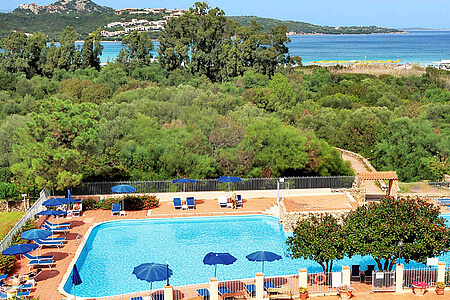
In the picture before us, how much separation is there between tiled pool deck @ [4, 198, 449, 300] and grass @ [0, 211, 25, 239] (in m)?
2.77

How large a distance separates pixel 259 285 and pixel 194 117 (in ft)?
60.5

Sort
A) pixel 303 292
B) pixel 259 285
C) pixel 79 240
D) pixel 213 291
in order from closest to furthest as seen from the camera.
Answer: pixel 213 291 < pixel 259 285 < pixel 303 292 < pixel 79 240

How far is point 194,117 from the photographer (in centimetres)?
3241

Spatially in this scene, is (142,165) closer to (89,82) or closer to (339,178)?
(339,178)

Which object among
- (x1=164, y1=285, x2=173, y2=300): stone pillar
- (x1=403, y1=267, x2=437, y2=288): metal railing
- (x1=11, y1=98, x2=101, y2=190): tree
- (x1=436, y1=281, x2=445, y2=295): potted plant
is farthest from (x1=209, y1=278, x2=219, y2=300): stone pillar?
(x1=11, y1=98, x2=101, y2=190): tree

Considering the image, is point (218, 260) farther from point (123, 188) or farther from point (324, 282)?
point (123, 188)

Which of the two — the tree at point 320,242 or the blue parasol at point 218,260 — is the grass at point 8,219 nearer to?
the blue parasol at point 218,260

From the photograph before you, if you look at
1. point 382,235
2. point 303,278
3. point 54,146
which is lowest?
point 303,278

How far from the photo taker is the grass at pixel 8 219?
72.3ft

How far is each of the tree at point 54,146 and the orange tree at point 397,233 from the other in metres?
13.2

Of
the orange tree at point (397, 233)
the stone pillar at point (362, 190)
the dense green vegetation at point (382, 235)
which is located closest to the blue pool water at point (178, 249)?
the dense green vegetation at point (382, 235)

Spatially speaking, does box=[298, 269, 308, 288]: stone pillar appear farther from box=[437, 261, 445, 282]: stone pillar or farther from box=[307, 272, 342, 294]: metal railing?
box=[437, 261, 445, 282]: stone pillar

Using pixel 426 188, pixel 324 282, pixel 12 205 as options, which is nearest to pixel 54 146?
pixel 12 205

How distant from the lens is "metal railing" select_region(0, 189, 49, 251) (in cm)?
1805
